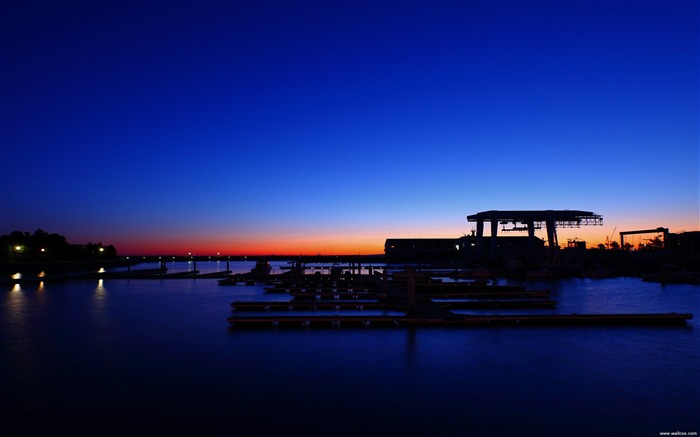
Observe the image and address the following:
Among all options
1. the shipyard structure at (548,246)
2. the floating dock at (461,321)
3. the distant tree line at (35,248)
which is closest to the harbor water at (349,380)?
the floating dock at (461,321)

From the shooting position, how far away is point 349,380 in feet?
52.5

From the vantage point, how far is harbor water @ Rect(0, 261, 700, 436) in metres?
12.1

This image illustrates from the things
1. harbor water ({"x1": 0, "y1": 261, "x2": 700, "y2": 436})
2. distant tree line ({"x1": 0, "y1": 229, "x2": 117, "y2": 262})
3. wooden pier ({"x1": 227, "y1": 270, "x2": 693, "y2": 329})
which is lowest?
harbor water ({"x1": 0, "y1": 261, "x2": 700, "y2": 436})

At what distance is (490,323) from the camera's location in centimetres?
2558

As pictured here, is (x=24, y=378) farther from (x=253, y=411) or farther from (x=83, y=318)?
(x=83, y=318)

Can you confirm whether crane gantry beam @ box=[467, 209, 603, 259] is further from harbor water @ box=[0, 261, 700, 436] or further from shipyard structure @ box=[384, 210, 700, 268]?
harbor water @ box=[0, 261, 700, 436]

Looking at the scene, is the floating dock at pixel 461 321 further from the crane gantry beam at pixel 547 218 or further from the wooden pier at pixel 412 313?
the crane gantry beam at pixel 547 218

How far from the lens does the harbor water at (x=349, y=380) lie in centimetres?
1215

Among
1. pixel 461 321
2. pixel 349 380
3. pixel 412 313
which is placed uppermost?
pixel 412 313

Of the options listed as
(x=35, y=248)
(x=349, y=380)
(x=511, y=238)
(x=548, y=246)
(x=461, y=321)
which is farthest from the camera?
(x=511, y=238)

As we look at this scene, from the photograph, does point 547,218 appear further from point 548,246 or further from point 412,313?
point 412,313

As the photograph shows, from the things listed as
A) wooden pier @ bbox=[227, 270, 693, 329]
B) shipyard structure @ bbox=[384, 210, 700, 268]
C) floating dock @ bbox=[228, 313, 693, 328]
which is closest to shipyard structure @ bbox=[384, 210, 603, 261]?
shipyard structure @ bbox=[384, 210, 700, 268]

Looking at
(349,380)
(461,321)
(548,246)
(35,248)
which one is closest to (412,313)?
(461,321)

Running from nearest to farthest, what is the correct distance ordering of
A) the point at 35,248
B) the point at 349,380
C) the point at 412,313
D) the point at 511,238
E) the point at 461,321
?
1. the point at 349,380
2. the point at 461,321
3. the point at 412,313
4. the point at 35,248
5. the point at 511,238
